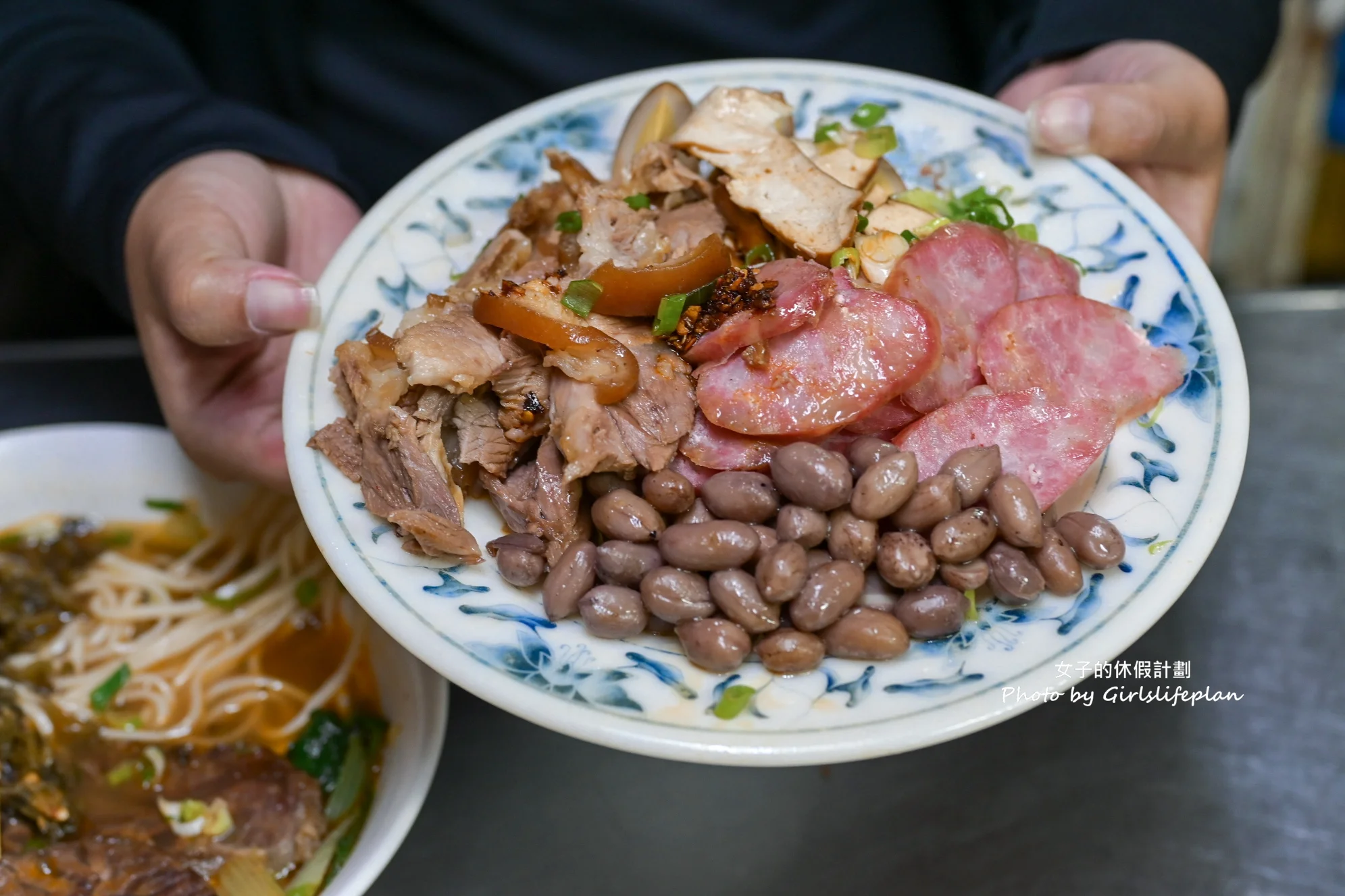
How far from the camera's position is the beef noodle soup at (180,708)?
248 cm

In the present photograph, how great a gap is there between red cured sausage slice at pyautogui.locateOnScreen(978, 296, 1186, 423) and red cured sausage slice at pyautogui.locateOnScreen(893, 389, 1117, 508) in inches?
2.1

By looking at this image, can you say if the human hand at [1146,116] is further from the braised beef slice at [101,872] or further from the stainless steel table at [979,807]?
the braised beef slice at [101,872]

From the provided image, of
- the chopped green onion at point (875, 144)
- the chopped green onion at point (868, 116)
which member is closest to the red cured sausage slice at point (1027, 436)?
the chopped green onion at point (875, 144)

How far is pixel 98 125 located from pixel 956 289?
8.51ft

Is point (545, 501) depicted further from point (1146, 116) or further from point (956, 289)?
point (1146, 116)

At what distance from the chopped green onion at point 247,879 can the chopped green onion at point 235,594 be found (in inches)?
36.8

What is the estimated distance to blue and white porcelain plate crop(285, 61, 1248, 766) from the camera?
1711mm

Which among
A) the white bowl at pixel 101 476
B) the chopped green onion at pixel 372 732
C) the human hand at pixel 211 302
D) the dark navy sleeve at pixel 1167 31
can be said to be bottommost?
the chopped green onion at pixel 372 732

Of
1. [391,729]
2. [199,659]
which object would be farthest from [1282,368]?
[199,659]

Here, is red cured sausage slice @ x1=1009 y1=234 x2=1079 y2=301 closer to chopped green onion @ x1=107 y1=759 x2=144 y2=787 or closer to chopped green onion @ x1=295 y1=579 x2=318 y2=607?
chopped green onion @ x1=295 y1=579 x2=318 y2=607

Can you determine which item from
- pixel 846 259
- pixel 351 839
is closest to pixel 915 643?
pixel 846 259

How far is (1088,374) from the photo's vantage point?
217cm

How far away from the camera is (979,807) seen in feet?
8.72

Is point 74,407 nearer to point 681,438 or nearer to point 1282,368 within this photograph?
point 681,438
